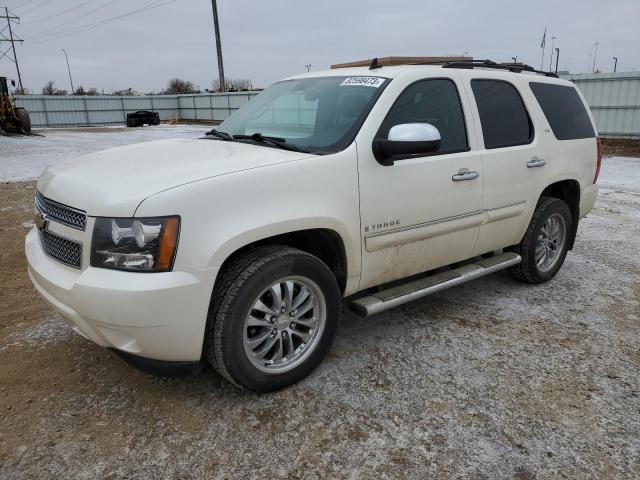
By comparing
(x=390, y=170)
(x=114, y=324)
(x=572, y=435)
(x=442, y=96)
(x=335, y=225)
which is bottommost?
(x=572, y=435)

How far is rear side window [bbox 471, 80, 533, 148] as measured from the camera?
3.89 m

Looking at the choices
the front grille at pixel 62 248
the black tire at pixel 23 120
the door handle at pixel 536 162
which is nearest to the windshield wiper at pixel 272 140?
the front grille at pixel 62 248

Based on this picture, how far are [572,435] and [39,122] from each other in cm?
3834

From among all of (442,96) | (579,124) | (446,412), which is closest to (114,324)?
(446,412)

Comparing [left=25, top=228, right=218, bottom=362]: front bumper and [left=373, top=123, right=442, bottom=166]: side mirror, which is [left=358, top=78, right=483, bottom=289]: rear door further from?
[left=25, top=228, right=218, bottom=362]: front bumper

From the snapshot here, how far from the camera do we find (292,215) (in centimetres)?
276

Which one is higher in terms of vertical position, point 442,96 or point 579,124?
point 442,96

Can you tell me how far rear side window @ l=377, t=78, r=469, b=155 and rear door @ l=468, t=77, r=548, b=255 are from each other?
8.1 inches

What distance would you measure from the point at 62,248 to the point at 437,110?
2.56 metres

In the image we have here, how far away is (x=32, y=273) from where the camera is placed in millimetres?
2984

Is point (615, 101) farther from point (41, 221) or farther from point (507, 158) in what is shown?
point (41, 221)

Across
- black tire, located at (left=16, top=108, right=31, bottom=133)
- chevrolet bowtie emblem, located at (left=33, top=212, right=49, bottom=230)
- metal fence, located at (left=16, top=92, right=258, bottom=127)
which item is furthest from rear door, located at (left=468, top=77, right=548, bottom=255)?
metal fence, located at (left=16, top=92, right=258, bottom=127)

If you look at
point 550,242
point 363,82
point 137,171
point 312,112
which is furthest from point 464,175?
point 137,171

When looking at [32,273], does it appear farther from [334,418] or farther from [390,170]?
[390,170]
